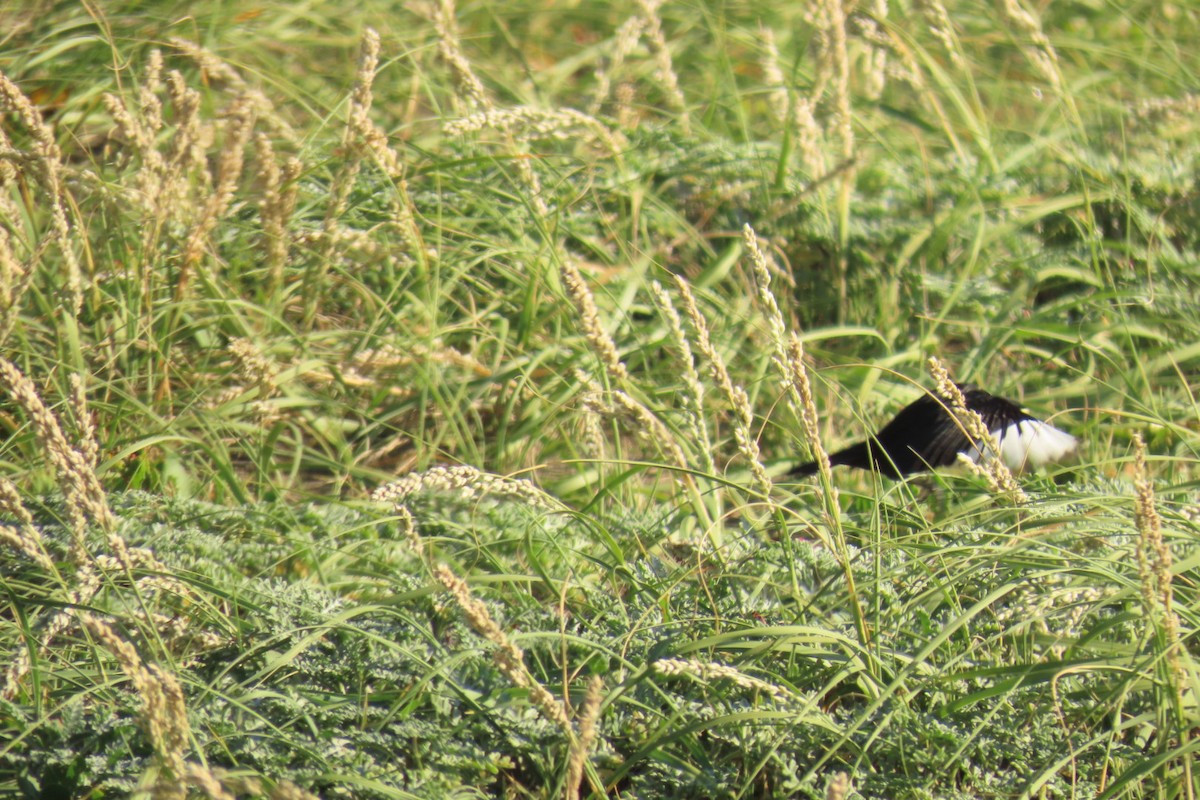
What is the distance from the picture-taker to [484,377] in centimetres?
288

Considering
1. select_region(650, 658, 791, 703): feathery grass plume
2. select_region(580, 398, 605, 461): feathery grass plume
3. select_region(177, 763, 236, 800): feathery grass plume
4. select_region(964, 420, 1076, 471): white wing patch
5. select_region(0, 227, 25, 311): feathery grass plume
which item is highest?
select_region(0, 227, 25, 311): feathery grass plume

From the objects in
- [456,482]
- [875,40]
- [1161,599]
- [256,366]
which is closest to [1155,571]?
[1161,599]

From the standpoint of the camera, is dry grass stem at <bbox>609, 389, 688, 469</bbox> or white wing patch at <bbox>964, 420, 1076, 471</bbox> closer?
dry grass stem at <bbox>609, 389, 688, 469</bbox>

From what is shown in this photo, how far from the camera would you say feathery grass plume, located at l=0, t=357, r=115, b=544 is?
4.76ft

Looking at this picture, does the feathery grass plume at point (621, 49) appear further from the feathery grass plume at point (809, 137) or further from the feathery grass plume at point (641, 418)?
the feathery grass plume at point (641, 418)

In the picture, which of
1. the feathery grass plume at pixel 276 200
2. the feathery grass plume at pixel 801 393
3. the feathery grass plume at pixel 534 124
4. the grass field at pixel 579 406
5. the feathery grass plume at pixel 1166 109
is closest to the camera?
the feathery grass plume at pixel 801 393

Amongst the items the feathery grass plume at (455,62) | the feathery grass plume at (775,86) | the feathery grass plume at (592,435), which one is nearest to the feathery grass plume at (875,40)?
the feathery grass plume at (775,86)

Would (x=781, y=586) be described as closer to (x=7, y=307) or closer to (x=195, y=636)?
(x=195, y=636)

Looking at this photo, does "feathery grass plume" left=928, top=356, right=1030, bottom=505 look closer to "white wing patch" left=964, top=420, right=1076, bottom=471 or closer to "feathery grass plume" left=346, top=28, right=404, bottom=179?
"white wing patch" left=964, top=420, right=1076, bottom=471

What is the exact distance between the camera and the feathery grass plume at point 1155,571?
1385 millimetres

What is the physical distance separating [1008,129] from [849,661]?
2.78m

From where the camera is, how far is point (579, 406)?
2545 mm

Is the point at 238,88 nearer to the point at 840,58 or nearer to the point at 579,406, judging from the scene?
the point at 579,406

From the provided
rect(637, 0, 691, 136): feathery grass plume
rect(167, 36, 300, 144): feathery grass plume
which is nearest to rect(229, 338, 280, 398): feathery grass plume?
rect(167, 36, 300, 144): feathery grass plume
